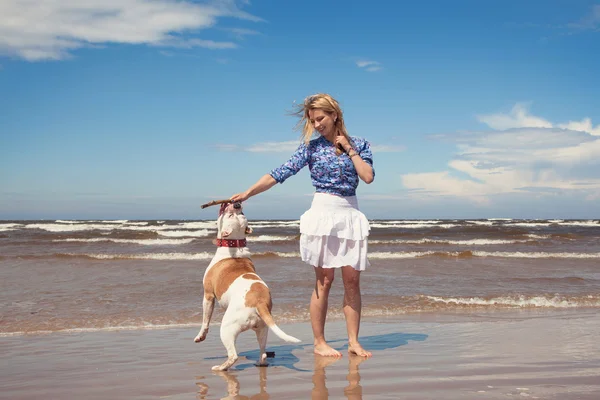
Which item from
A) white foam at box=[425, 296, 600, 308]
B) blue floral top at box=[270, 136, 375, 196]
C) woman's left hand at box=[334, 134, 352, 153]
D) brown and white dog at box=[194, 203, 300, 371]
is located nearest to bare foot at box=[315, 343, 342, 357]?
brown and white dog at box=[194, 203, 300, 371]

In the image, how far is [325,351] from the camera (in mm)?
4734

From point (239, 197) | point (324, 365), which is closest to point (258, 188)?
point (239, 197)

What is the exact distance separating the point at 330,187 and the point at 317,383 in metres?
1.58

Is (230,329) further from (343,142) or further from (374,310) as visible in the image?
(374,310)

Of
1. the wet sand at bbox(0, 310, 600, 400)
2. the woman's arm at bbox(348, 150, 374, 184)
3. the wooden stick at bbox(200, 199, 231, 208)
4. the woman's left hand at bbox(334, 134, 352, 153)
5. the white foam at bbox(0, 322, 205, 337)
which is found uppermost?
the woman's left hand at bbox(334, 134, 352, 153)

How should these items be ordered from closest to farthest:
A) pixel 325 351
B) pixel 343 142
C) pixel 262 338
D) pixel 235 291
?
1. pixel 235 291
2. pixel 262 338
3. pixel 343 142
4. pixel 325 351

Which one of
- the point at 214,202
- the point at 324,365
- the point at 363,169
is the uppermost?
the point at 363,169

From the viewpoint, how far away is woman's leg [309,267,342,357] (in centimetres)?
472

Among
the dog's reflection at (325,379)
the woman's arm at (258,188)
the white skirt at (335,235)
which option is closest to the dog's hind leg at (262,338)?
the dog's reflection at (325,379)

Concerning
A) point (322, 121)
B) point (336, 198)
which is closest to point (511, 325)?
point (336, 198)

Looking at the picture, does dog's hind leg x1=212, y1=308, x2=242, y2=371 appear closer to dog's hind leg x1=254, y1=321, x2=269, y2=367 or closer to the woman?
dog's hind leg x1=254, y1=321, x2=269, y2=367

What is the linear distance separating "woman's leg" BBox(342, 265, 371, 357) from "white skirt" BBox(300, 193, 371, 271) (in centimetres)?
14

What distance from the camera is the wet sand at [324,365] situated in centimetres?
362

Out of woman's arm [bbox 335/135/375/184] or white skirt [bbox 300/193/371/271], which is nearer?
woman's arm [bbox 335/135/375/184]
